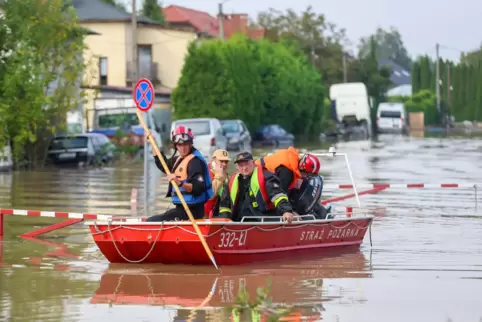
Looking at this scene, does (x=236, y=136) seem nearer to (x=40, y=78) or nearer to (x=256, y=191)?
(x=40, y=78)

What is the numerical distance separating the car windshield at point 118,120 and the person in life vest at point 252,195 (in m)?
35.4

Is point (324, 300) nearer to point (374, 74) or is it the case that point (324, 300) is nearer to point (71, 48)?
point (71, 48)

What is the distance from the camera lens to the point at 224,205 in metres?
15.2

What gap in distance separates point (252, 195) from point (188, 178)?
38.9 inches

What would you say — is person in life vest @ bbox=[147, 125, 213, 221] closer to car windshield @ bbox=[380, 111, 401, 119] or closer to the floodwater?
the floodwater

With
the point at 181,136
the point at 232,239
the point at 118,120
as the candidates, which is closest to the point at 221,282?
the point at 232,239

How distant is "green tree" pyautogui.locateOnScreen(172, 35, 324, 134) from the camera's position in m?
59.7

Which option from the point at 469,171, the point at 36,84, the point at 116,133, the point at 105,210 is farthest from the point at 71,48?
the point at 105,210

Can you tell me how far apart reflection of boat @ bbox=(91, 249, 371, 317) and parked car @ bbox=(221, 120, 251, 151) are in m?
34.2

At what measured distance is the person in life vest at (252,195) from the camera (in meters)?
14.9

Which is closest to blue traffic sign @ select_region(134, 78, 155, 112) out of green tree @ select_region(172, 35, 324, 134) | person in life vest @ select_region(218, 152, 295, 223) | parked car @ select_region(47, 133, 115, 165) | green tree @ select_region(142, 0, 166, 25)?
person in life vest @ select_region(218, 152, 295, 223)

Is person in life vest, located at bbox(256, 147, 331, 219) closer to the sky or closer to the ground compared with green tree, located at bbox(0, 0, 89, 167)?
closer to the ground

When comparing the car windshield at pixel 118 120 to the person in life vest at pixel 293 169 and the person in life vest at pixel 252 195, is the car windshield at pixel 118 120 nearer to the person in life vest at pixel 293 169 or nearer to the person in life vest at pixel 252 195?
the person in life vest at pixel 293 169

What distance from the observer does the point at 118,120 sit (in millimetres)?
50781
